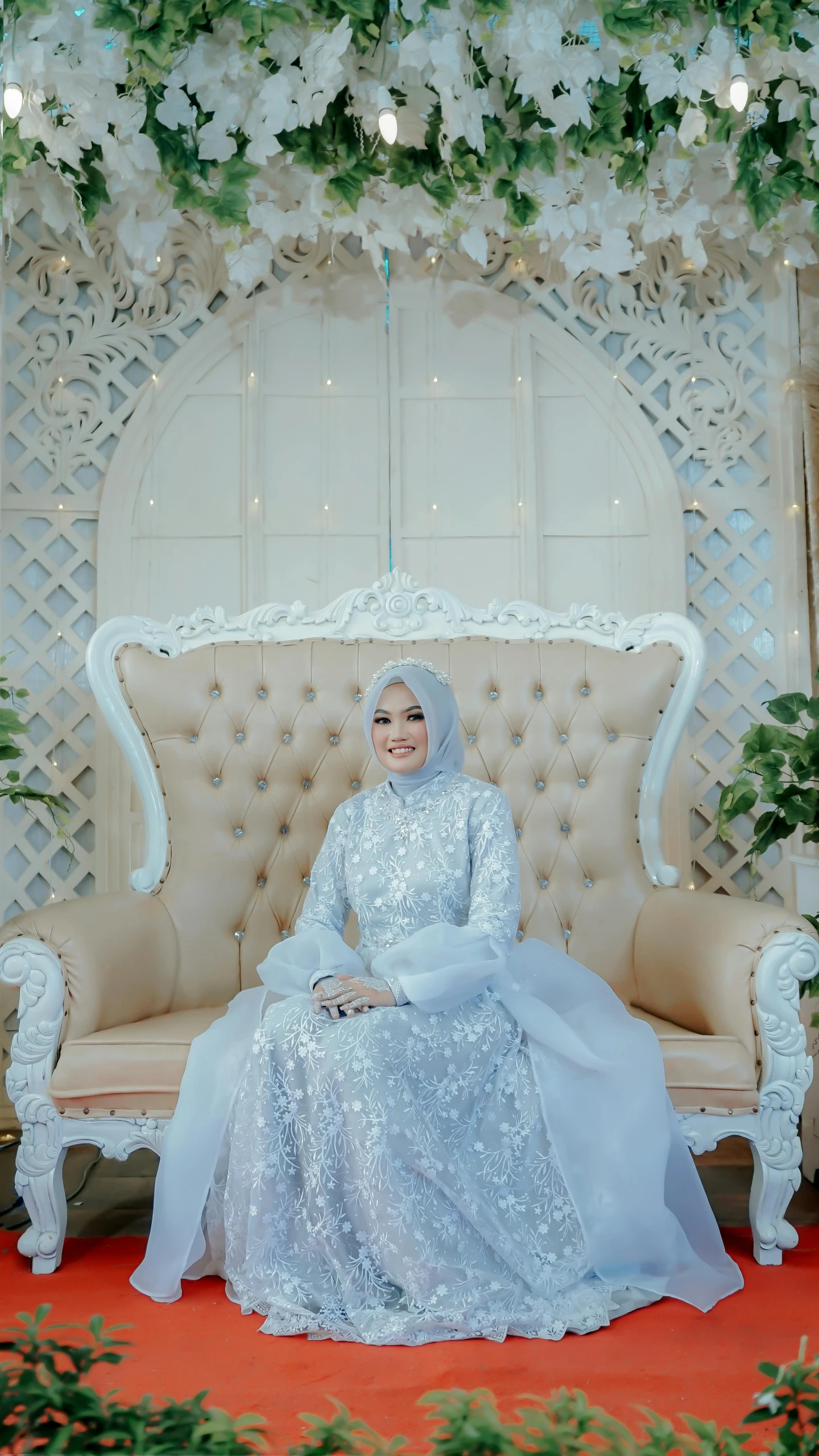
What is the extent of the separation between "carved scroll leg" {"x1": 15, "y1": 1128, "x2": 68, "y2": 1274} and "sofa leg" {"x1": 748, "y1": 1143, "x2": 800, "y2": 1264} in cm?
136

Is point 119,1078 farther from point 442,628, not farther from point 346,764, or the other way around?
point 442,628

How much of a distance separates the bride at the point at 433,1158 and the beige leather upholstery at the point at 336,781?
0.46 metres

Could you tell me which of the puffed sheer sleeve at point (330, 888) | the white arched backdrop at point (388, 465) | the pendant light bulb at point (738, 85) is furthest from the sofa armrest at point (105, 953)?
the pendant light bulb at point (738, 85)

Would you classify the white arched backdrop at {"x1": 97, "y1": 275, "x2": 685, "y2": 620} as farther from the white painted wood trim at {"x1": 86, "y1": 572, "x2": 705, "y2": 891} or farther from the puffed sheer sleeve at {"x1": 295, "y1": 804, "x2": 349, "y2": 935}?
the puffed sheer sleeve at {"x1": 295, "y1": 804, "x2": 349, "y2": 935}

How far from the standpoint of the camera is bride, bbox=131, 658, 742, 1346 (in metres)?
1.84

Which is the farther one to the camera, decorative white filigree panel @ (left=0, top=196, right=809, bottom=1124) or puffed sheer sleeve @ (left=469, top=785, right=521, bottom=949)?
decorative white filigree panel @ (left=0, top=196, right=809, bottom=1124)

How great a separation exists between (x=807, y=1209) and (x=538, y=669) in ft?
4.59

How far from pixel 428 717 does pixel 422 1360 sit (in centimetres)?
119

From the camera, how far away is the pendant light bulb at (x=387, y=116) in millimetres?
2725

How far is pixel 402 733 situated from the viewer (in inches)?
91.8

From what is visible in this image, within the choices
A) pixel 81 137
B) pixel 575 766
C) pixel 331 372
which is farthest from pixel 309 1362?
pixel 81 137

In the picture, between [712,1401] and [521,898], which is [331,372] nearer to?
[521,898]

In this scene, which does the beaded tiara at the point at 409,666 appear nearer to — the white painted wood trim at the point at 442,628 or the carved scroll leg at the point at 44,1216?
the white painted wood trim at the point at 442,628

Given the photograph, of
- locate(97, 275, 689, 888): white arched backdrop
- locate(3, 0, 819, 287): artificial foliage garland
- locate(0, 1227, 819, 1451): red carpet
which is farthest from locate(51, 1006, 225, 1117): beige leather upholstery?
locate(3, 0, 819, 287): artificial foliage garland
